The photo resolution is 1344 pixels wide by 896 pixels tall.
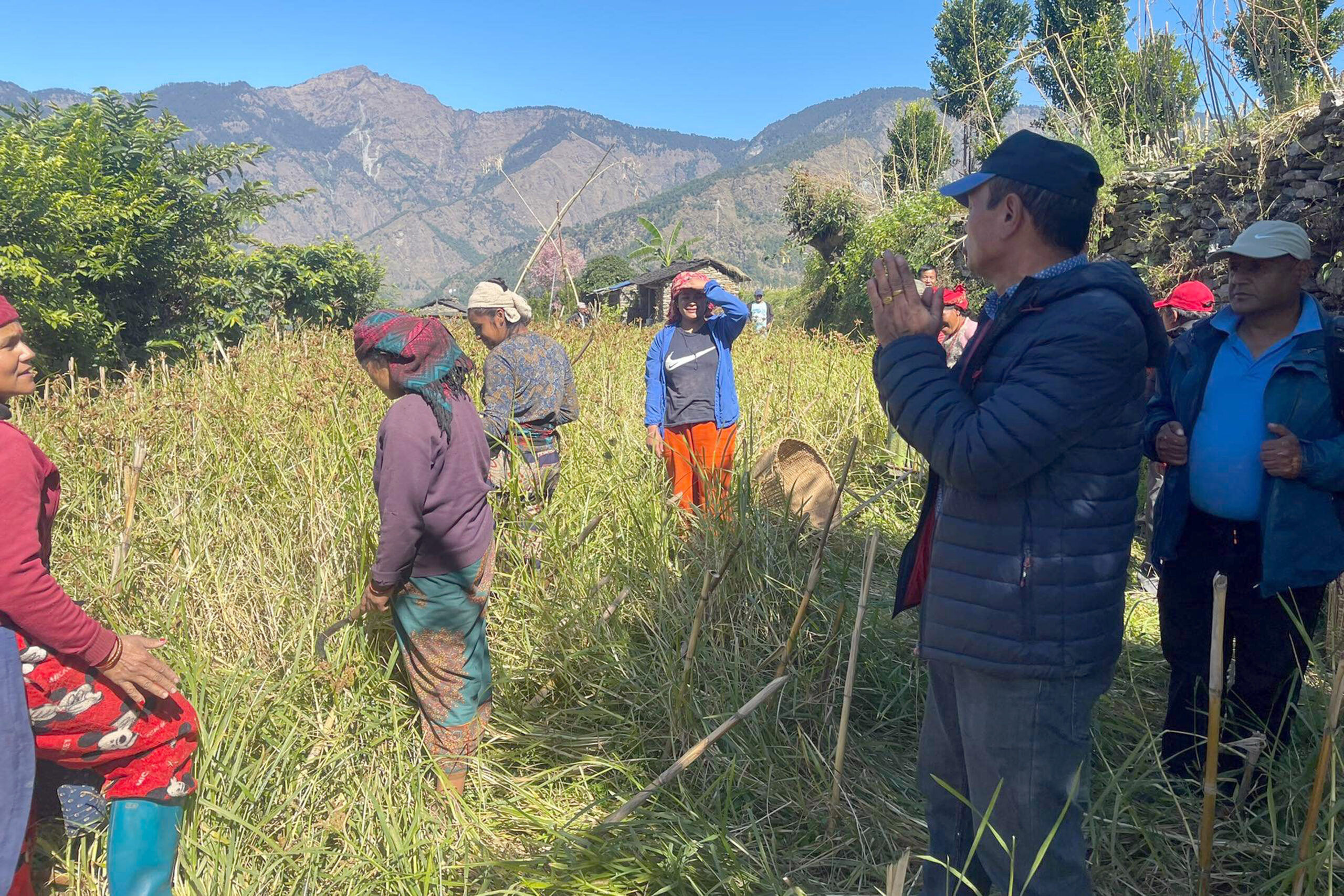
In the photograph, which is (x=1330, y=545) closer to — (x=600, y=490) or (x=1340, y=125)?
(x=600, y=490)

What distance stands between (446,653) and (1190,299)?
151 inches

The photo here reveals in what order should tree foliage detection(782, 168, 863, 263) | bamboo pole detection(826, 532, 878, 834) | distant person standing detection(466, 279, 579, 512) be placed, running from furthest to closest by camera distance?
tree foliage detection(782, 168, 863, 263)
distant person standing detection(466, 279, 579, 512)
bamboo pole detection(826, 532, 878, 834)

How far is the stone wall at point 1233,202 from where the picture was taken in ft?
15.3

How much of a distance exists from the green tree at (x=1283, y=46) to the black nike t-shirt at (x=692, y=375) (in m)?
4.41

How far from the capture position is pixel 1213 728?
1346 mm

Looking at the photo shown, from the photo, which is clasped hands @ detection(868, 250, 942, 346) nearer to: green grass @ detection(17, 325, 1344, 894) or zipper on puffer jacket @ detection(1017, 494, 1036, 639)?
zipper on puffer jacket @ detection(1017, 494, 1036, 639)

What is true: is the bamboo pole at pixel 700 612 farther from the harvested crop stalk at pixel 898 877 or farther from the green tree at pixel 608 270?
the green tree at pixel 608 270

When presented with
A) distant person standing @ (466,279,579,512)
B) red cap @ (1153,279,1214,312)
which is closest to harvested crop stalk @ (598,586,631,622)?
distant person standing @ (466,279,579,512)

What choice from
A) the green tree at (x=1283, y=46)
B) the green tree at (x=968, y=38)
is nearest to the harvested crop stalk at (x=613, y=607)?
the green tree at (x=1283, y=46)

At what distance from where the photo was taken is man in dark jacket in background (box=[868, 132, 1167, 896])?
4.21 feet

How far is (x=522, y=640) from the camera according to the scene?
2861 mm

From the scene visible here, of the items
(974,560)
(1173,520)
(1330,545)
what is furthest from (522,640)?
(1330,545)

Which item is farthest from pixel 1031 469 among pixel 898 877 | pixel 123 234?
pixel 123 234

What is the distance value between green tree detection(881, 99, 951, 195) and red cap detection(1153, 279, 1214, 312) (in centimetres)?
741
